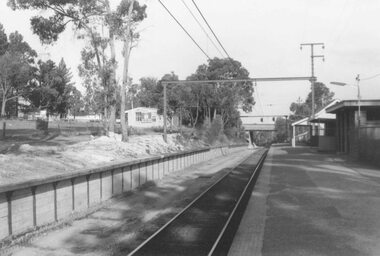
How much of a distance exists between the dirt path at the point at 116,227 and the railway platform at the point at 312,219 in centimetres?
225

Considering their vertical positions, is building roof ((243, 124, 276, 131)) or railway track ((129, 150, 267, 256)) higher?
building roof ((243, 124, 276, 131))

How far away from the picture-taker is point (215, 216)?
12727mm

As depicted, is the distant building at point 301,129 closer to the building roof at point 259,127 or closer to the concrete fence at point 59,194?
the building roof at point 259,127

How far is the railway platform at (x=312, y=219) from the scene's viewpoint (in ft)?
29.3

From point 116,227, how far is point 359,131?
23.7 metres

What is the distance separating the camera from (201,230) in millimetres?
10773

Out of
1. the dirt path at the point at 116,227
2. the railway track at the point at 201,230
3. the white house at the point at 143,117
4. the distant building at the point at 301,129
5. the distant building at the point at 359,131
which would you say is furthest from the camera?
the white house at the point at 143,117

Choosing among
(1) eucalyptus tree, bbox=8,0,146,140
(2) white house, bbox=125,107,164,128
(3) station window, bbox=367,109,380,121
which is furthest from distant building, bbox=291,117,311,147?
(1) eucalyptus tree, bbox=8,0,146,140

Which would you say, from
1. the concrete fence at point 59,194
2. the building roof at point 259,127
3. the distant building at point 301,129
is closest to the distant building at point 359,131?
the concrete fence at point 59,194

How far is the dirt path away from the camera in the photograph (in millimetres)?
9039

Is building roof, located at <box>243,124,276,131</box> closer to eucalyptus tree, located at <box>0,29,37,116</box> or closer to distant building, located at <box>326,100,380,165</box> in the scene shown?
eucalyptus tree, located at <box>0,29,37,116</box>

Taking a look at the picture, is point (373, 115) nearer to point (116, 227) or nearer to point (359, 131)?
point (359, 131)

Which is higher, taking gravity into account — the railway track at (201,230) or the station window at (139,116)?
the station window at (139,116)

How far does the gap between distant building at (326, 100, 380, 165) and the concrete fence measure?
14.9 m
